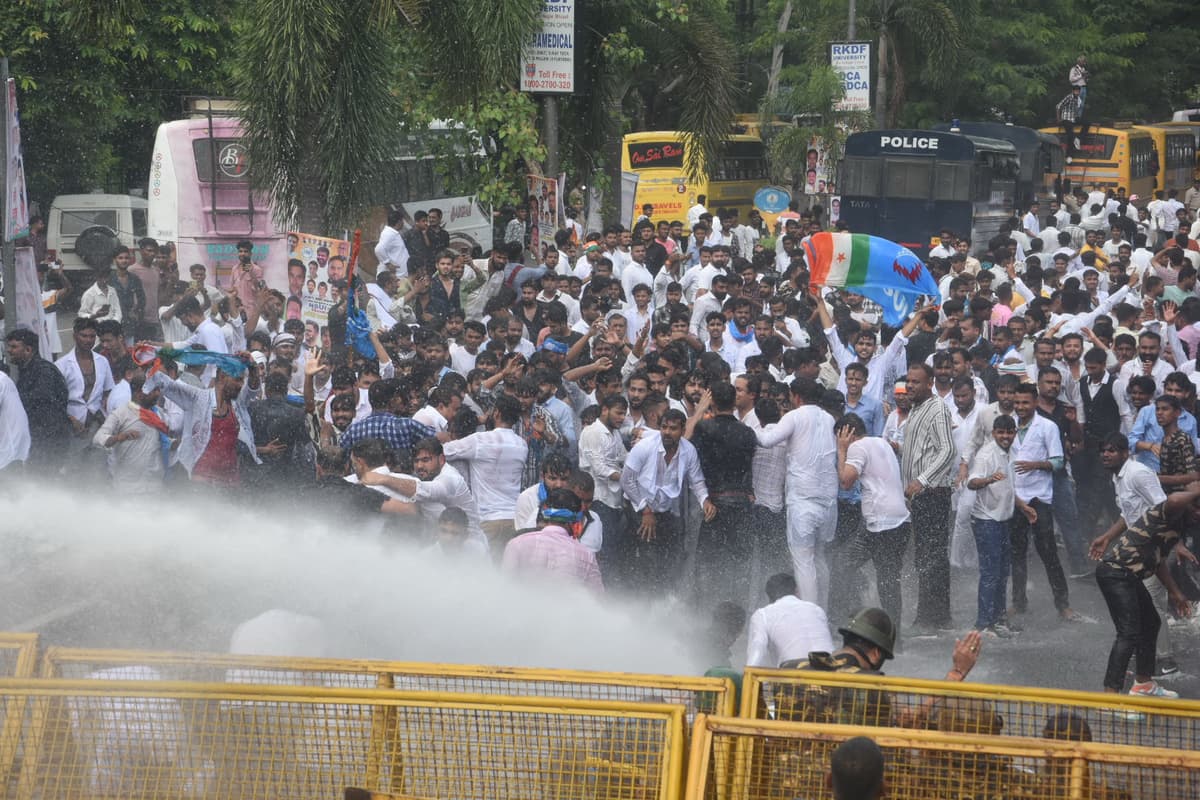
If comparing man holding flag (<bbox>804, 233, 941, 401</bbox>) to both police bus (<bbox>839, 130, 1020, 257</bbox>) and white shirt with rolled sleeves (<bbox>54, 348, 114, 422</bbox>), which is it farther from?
police bus (<bbox>839, 130, 1020, 257</bbox>)

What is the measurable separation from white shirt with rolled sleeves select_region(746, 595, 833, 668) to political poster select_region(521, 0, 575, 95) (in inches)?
454

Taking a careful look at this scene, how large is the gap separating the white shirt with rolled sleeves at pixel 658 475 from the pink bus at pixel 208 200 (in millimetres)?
11591

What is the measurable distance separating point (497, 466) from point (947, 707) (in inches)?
174

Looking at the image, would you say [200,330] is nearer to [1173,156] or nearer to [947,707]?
[947,707]

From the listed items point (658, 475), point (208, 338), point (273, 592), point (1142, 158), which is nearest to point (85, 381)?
point (208, 338)

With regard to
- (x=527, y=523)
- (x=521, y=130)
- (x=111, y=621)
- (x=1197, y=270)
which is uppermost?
(x=521, y=130)

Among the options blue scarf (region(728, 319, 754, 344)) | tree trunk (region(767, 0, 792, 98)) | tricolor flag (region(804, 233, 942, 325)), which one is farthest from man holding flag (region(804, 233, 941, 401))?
tree trunk (region(767, 0, 792, 98))

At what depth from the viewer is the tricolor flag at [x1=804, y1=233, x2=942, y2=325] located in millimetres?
12984

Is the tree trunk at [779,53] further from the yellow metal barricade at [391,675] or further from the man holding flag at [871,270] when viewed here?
the yellow metal barricade at [391,675]

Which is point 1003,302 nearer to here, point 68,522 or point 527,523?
point 527,523

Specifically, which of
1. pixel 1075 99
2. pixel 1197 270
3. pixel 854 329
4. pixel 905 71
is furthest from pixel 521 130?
pixel 1075 99

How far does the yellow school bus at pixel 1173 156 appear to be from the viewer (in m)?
35.0

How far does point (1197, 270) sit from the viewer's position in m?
16.4

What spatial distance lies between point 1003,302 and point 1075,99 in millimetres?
22896
